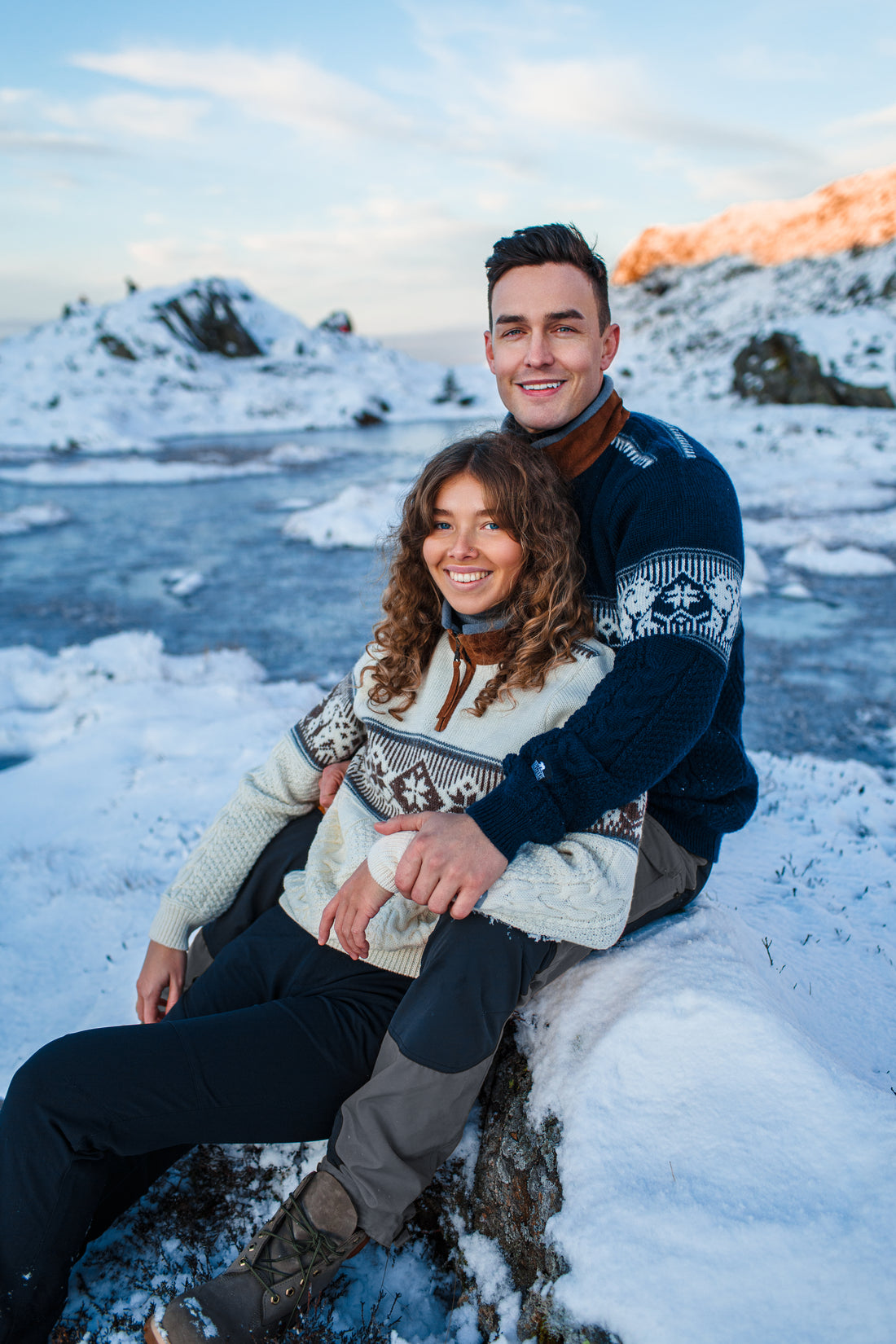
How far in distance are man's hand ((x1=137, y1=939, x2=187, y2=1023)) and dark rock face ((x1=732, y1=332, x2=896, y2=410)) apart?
2681cm

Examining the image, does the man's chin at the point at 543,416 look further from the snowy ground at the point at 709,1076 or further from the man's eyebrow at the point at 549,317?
the snowy ground at the point at 709,1076

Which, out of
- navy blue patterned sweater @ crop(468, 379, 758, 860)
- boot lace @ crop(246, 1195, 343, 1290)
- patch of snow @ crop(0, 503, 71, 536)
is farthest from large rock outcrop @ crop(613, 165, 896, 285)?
boot lace @ crop(246, 1195, 343, 1290)

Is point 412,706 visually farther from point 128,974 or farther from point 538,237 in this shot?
point 128,974

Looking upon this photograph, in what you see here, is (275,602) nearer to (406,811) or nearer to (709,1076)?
(406,811)

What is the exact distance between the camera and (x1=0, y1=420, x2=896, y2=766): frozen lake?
7.18 meters

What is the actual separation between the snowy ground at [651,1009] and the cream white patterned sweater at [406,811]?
41cm

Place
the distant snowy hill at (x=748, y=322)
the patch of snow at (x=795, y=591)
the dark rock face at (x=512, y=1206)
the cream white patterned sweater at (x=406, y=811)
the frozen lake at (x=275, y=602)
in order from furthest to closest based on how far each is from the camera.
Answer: the distant snowy hill at (x=748, y=322), the patch of snow at (x=795, y=591), the frozen lake at (x=275, y=602), the cream white patterned sweater at (x=406, y=811), the dark rock face at (x=512, y=1206)

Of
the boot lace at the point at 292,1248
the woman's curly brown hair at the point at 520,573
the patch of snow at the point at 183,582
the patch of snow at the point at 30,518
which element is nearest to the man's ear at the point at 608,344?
the woman's curly brown hair at the point at 520,573

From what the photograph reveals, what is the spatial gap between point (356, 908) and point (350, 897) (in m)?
0.04

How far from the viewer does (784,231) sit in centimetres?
7088

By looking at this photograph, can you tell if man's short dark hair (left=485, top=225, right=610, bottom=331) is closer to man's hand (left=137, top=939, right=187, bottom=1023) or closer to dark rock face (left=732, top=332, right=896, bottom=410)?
man's hand (left=137, top=939, right=187, bottom=1023)

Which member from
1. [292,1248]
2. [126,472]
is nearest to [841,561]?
[292,1248]

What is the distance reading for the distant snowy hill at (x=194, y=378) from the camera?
38812 millimetres

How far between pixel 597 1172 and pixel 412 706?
56.1 inches
